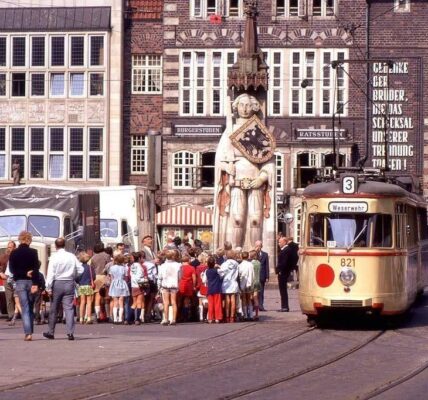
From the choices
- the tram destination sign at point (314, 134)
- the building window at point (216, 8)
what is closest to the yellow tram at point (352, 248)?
the tram destination sign at point (314, 134)

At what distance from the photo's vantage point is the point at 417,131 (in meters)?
64.9

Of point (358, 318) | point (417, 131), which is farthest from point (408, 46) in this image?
point (358, 318)

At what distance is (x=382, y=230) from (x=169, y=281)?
15.3 feet

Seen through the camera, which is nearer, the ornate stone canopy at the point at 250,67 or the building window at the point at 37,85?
the ornate stone canopy at the point at 250,67

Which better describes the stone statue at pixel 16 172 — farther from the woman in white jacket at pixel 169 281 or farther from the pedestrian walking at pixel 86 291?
the woman in white jacket at pixel 169 281

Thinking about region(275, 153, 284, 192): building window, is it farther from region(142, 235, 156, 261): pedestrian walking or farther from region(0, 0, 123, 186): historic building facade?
region(142, 235, 156, 261): pedestrian walking

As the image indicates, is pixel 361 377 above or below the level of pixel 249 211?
below

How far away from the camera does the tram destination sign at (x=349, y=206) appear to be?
91.7 feet

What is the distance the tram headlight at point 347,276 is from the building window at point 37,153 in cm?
4007

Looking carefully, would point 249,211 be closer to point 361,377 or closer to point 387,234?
point 387,234

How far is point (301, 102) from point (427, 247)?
2966 centimetres

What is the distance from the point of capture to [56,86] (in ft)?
220

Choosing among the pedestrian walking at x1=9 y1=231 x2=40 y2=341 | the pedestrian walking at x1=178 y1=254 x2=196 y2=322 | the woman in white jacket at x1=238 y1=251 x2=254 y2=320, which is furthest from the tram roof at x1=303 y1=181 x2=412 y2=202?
the pedestrian walking at x1=9 y1=231 x2=40 y2=341

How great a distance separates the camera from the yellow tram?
27.6m
